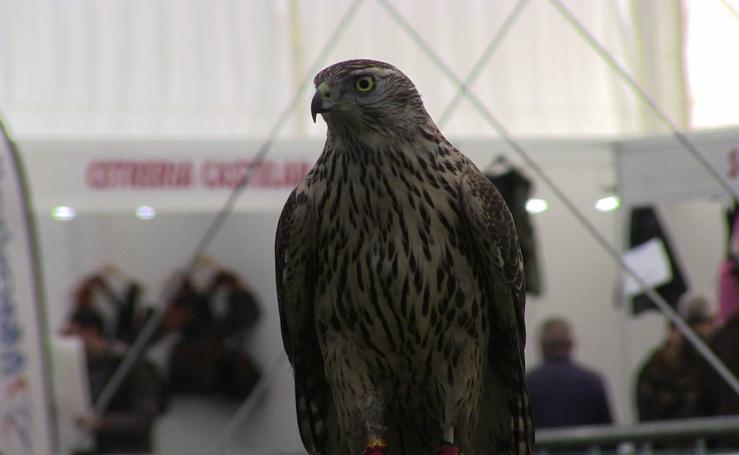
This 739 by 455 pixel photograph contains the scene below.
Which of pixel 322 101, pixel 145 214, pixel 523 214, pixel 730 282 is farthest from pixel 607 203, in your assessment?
pixel 322 101

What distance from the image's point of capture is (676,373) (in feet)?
29.7

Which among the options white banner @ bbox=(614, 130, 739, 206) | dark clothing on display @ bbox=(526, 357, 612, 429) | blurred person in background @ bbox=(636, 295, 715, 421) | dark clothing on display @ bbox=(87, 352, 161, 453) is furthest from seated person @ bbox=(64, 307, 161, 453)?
white banner @ bbox=(614, 130, 739, 206)

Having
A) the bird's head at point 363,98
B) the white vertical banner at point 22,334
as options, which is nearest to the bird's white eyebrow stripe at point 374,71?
the bird's head at point 363,98

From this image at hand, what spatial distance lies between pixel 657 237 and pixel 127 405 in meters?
3.79

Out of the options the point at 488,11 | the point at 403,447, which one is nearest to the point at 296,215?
the point at 403,447

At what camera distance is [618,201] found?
9.52 meters

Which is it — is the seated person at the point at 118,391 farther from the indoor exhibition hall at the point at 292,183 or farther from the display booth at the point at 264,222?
the display booth at the point at 264,222

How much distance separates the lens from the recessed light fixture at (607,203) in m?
9.83

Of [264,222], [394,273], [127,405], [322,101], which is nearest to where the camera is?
[322,101]

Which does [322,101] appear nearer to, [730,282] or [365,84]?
[365,84]

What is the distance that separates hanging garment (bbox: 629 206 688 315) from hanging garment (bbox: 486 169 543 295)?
68 centimetres

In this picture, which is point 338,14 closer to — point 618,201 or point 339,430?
point 618,201

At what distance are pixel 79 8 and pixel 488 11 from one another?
3.01 m

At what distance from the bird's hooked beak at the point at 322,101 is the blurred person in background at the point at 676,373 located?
5.53 metres
